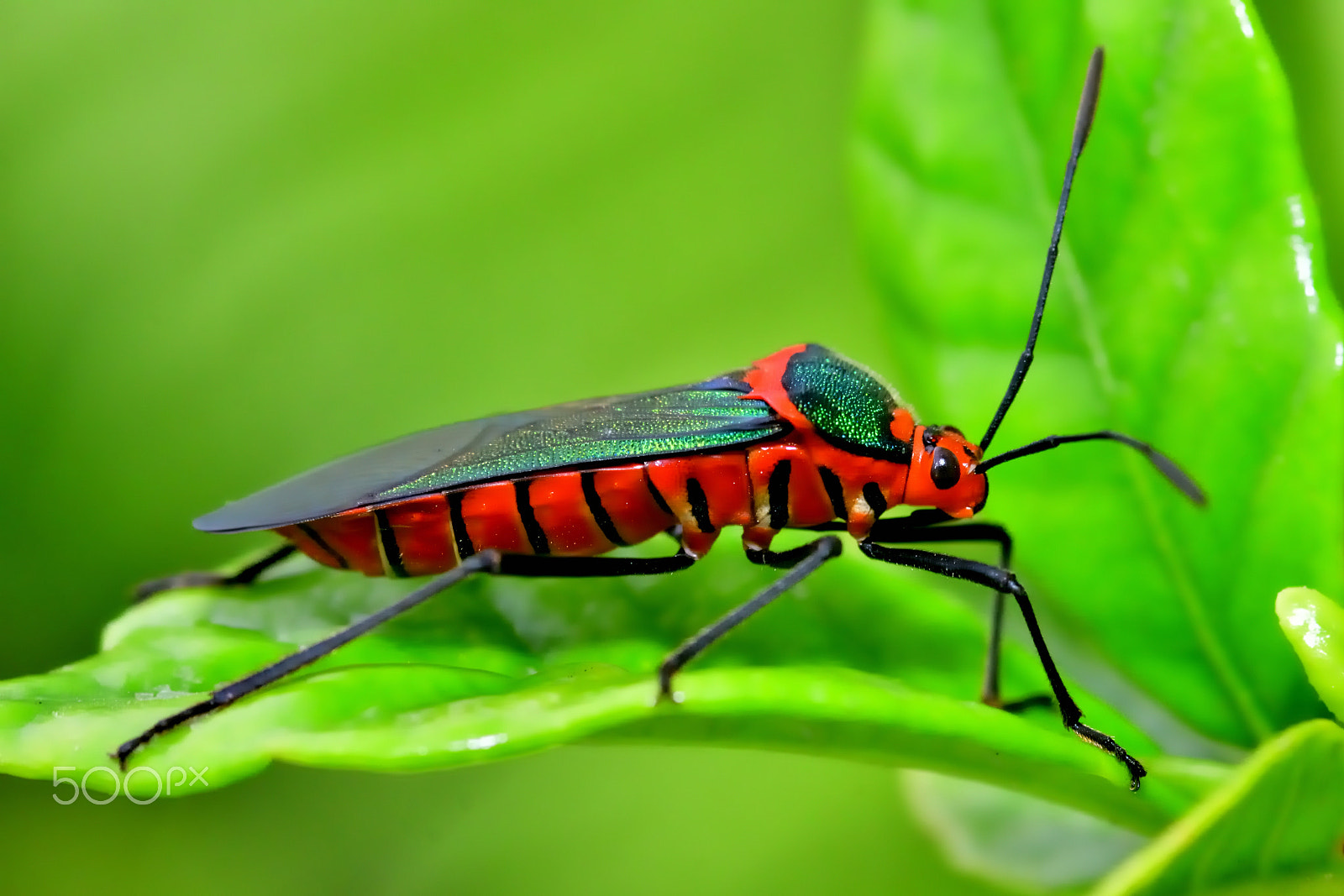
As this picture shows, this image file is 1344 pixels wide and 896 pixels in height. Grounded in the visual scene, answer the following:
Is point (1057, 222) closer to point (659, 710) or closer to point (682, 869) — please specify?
point (659, 710)

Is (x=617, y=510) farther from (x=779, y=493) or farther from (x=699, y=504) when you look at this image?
(x=779, y=493)

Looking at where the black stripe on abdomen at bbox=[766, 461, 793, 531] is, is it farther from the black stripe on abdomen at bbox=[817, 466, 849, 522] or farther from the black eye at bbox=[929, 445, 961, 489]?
the black eye at bbox=[929, 445, 961, 489]

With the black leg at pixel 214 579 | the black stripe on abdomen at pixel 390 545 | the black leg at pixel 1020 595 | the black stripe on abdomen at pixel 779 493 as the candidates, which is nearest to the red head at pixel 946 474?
the black leg at pixel 1020 595

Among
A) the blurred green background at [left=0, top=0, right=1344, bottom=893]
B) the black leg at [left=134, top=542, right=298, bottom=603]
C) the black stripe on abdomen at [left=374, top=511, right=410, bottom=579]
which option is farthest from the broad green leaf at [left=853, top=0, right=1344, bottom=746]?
the blurred green background at [left=0, top=0, right=1344, bottom=893]

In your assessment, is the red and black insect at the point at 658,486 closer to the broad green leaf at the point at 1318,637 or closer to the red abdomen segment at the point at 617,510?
the red abdomen segment at the point at 617,510

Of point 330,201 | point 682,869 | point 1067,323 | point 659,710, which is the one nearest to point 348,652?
point 659,710

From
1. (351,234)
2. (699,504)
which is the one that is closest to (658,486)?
(699,504)
